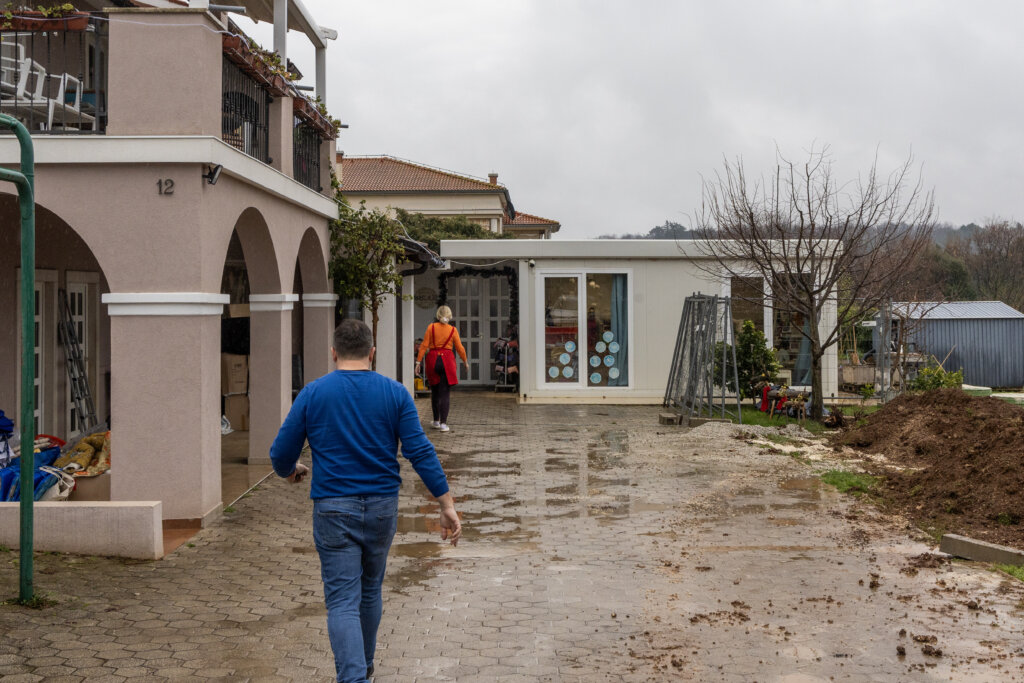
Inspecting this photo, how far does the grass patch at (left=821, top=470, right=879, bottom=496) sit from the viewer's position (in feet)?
35.6

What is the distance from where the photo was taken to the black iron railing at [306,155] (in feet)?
43.6

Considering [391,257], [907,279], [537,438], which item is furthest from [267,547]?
[907,279]

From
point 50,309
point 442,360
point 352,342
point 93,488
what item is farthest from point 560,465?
point 352,342

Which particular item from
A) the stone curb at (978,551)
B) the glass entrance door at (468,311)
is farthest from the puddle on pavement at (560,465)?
the glass entrance door at (468,311)

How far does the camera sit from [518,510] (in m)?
9.91

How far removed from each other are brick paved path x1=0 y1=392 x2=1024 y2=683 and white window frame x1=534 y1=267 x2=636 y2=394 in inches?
363

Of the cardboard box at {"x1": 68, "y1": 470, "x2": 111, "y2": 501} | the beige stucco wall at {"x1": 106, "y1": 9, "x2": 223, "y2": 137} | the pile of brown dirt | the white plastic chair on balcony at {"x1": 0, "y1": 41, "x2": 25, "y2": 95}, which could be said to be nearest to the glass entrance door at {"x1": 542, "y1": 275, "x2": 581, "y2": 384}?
the pile of brown dirt

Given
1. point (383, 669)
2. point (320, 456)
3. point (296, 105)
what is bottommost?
point (383, 669)

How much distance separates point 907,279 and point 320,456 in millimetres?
29222

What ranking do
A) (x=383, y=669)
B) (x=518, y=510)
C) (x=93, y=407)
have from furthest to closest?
(x=93, y=407) < (x=518, y=510) < (x=383, y=669)

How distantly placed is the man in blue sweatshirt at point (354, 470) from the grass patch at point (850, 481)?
6897 mm

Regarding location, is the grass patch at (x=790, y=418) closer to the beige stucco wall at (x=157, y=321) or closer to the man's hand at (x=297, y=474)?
the beige stucco wall at (x=157, y=321)

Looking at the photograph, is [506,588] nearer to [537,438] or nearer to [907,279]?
[537,438]

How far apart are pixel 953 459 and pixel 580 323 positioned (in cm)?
967
